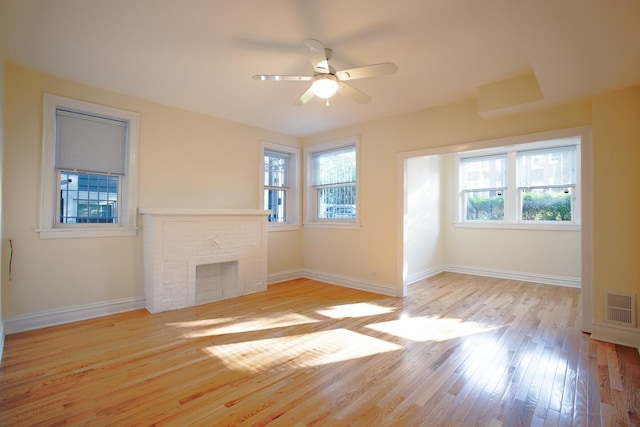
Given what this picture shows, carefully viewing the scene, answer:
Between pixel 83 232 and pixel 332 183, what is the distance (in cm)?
367

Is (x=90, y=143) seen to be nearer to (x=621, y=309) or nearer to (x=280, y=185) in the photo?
(x=280, y=185)

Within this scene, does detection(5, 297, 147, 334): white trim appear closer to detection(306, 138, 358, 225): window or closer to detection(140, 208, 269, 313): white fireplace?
detection(140, 208, 269, 313): white fireplace

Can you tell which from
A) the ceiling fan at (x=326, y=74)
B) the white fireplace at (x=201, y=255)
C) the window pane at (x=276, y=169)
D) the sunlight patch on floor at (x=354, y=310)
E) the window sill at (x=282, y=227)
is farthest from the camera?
the window pane at (x=276, y=169)

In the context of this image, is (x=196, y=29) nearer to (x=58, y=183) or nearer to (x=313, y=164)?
(x=58, y=183)

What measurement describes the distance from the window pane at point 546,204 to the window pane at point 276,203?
14.5 ft

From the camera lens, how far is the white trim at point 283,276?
522 cm

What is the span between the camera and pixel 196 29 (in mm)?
2404

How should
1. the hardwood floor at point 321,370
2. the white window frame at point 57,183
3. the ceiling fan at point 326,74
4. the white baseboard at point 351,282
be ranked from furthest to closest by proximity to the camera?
the white baseboard at point 351,282
the white window frame at point 57,183
the ceiling fan at point 326,74
the hardwood floor at point 321,370

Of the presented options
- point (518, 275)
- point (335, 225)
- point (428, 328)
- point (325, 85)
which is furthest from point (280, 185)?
point (518, 275)

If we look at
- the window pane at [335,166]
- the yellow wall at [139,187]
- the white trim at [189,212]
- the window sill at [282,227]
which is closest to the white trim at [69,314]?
the yellow wall at [139,187]

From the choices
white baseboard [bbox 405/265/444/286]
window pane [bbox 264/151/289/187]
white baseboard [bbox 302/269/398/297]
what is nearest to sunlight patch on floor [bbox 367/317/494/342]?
white baseboard [bbox 302/269/398/297]

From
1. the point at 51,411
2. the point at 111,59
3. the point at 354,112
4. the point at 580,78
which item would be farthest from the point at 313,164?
the point at 51,411

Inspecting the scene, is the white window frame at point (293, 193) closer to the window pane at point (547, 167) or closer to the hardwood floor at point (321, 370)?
the hardwood floor at point (321, 370)

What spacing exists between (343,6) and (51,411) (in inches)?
127
